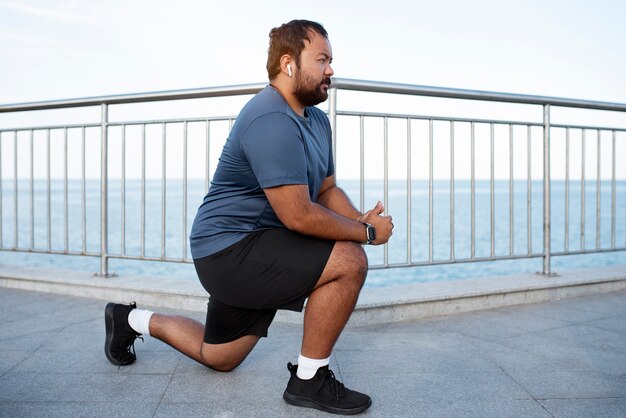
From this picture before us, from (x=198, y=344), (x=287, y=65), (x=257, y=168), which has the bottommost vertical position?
(x=198, y=344)

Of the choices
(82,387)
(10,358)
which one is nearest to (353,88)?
(82,387)

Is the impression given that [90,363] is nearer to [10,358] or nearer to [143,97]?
[10,358]

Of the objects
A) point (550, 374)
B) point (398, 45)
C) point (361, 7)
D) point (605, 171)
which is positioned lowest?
point (550, 374)

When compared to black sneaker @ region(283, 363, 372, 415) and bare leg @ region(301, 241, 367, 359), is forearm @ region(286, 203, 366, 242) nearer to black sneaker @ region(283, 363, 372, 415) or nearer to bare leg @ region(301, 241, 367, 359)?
bare leg @ region(301, 241, 367, 359)

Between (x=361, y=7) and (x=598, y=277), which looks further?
(x=361, y=7)

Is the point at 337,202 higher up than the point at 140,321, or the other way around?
the point at 337,202

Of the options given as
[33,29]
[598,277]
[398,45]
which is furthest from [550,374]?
[33,29]

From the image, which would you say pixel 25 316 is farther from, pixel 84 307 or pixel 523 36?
pixel 523 36

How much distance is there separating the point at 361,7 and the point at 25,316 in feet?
57.7

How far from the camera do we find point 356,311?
108 inches

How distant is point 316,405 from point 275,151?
0.80 metres

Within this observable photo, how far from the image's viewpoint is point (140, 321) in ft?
6.95

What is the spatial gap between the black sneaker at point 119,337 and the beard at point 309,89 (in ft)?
3.66

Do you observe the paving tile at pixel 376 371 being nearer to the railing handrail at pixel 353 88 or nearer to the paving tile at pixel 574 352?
the paving tile at pixel 574 352
